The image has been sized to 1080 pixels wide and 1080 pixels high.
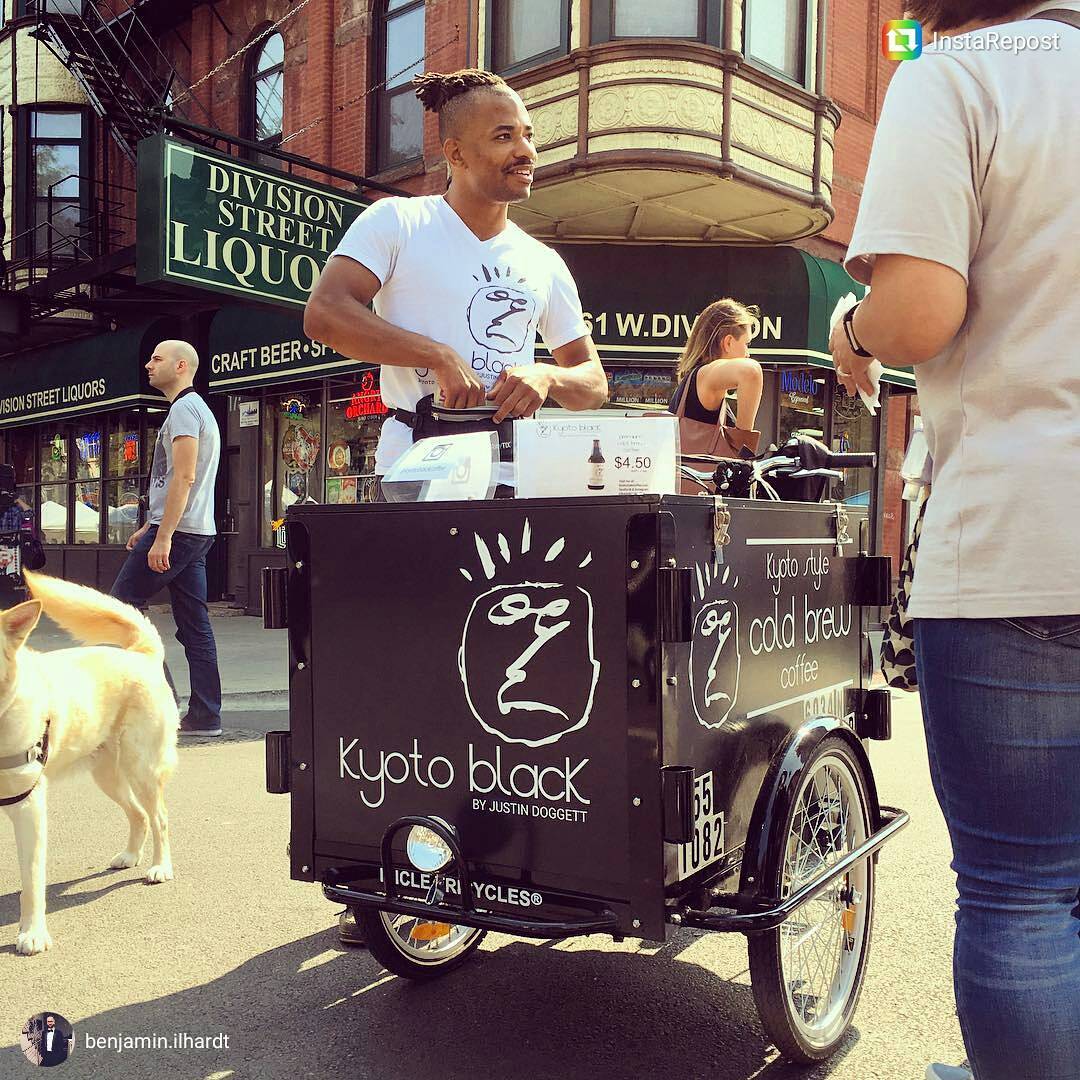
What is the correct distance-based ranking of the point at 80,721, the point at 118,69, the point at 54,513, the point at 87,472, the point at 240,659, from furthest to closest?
the point at 54,513, the point at 87,472, the point at 118,69, the point at 240,659, the point at 80,721

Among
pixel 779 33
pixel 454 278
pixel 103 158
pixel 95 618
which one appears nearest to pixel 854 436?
pixel 779 33

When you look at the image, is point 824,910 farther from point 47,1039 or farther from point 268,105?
point 268,105

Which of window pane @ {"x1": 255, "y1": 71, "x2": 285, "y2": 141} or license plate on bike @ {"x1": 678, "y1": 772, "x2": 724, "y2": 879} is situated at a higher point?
window pane @ {"x1": 255, "y1": 71, "x2": 285, "y2": 141}

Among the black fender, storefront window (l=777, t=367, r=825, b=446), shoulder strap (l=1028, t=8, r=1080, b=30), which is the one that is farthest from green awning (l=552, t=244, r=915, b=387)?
shoulder strap (l=1028, t=8, r=1080, b=30)

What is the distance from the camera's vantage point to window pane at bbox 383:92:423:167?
13156 millimetres

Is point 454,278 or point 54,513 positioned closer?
point 454,278

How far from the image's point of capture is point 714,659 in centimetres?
235

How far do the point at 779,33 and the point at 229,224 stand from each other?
20.8 feet

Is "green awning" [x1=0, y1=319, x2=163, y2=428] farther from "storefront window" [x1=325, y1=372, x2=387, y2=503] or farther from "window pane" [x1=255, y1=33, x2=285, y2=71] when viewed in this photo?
"window pane" [x1=255, y1=33, x2=285, y2=71]

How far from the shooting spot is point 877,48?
13477mm

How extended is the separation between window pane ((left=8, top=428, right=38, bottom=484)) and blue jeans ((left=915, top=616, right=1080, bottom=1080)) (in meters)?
20.5

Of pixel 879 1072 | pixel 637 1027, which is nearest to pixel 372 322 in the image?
pixel 637 1027

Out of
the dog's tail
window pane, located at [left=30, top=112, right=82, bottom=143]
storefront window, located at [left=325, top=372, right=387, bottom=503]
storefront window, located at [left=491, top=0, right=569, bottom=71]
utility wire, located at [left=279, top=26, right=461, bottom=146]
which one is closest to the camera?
the dog's tail

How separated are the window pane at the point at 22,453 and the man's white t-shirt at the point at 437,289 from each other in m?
18.8
